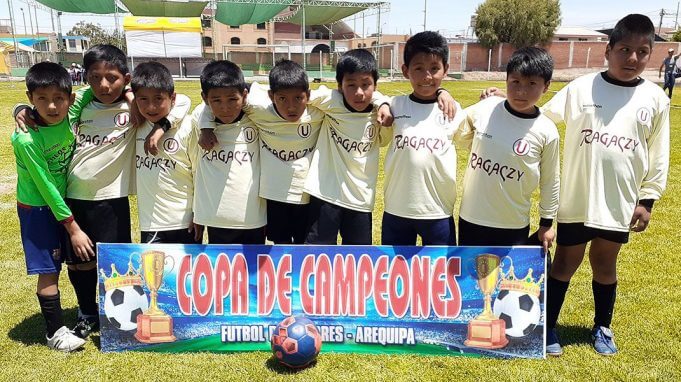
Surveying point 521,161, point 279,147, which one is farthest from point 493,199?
point 279,147

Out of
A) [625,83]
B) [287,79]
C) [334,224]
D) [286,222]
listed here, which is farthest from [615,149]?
[286,222]

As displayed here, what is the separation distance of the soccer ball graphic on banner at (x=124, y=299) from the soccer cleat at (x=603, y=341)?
2806 millimetres

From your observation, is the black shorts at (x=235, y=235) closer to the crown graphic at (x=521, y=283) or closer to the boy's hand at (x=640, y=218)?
the crown graphic at (x=521, y=283)

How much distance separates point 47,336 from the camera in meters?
3.20

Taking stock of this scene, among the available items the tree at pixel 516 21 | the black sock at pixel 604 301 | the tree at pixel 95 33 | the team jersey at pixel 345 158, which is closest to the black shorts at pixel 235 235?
the team jersey at pixel 345 158

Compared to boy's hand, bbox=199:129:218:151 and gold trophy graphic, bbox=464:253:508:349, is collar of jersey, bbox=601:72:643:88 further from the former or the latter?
boy's hand, bbox=199:129:218:151

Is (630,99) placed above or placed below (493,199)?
above

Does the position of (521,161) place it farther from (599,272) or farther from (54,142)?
(54,142)

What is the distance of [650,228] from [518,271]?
3396 millimetres

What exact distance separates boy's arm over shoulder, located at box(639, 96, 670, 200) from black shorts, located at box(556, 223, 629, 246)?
26cm

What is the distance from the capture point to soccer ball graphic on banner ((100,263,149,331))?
122 inches

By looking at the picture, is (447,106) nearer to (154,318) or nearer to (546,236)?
(546,236)

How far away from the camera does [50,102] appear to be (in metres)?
2.88

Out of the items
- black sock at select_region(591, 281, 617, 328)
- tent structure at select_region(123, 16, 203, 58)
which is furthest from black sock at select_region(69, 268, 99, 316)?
tent structure at select_region(123, 16, 203, 58)
